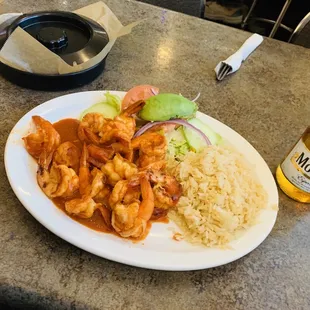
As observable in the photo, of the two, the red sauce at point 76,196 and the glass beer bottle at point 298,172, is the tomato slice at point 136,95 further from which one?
the glass beer bottle at point 298,172

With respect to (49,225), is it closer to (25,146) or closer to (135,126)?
(25,146)

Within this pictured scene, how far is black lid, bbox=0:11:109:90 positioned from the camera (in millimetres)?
1291

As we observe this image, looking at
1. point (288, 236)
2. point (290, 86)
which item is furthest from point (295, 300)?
point (290, 86)

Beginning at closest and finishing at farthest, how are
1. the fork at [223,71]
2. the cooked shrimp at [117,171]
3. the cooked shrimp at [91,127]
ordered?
the cooked shrimp at [117,171] < the cooked shrimp at [91,127] < the fork at [223,71]

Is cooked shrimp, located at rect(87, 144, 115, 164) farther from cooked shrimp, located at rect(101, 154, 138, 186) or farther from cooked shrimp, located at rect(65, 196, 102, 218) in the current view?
cooked shrimp, located at rect(65, 196, 102, 218)

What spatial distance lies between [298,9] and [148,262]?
3491 mm

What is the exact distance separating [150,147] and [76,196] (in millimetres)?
235

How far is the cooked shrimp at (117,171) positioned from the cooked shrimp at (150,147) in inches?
2.5

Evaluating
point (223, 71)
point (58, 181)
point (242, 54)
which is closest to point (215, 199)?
point (58, 181)

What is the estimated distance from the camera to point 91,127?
3.57ft

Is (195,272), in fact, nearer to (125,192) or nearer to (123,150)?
(125,192)

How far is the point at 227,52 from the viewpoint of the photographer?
1688 mm

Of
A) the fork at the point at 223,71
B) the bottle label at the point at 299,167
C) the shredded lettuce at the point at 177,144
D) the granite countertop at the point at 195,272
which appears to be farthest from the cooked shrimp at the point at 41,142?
the fork at the point at 223,71

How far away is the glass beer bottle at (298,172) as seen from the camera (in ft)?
3.41
